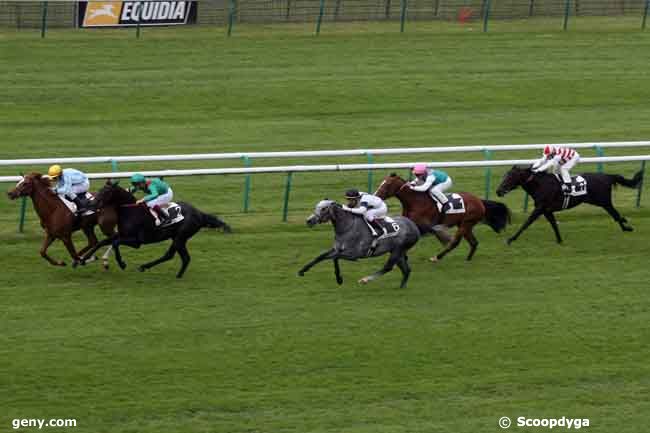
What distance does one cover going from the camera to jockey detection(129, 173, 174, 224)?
45.9 ft

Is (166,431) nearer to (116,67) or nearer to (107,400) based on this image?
(107,400)

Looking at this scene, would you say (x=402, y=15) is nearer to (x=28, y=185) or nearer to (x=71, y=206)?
(x=71, y=206)

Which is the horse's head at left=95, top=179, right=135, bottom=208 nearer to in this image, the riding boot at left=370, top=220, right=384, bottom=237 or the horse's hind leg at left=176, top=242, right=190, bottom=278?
the horse's hind leg at left=176, top=242, right=190, bottom=278

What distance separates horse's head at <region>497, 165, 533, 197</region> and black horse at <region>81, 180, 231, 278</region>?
3818 millimetres

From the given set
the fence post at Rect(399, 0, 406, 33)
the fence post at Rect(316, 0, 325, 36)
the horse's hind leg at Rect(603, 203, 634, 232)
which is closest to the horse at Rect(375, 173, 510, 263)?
the horse's hind leg at Rect(603, 203, 634, 232)

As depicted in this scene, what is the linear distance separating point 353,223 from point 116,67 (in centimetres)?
1206

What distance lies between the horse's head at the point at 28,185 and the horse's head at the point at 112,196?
24.7 inches

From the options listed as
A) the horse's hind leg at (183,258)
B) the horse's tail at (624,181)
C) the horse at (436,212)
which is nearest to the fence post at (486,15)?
the horse's tail at (624,181)

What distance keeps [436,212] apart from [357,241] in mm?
1655

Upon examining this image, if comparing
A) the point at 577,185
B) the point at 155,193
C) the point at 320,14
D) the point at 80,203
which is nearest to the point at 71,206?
the point at 80,203

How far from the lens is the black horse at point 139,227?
13945 millimetres

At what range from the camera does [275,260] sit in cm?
1480

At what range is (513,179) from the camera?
15.8 metres

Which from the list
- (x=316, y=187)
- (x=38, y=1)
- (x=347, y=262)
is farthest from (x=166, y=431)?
(x=38, y=1)
